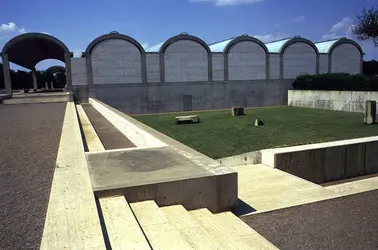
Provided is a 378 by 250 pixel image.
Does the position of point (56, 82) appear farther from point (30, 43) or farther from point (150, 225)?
point (150, 225)

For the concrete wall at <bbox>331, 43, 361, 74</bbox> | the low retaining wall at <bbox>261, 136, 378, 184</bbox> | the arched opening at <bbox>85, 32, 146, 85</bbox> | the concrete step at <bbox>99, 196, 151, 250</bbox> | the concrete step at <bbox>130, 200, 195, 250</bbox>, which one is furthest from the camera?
the concrete wall at <bbox>331, 43, 361, 74</bbox>

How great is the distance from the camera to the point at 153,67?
28672 mm

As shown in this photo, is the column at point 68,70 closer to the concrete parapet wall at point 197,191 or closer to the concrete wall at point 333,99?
the concrete wall at point 333,99

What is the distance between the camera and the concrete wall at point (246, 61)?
31.0 metres

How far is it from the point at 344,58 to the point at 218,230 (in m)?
35.4

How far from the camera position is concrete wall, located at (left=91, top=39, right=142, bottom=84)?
27438 millimetres

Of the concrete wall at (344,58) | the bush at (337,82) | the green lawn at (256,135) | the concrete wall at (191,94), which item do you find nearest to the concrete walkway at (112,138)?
the green lawn at (256,135)

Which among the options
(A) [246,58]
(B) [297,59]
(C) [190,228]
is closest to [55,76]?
(A) [246,58]

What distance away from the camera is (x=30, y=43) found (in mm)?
28484

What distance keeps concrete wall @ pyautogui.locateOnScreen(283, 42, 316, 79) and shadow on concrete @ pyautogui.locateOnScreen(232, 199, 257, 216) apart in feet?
97.5

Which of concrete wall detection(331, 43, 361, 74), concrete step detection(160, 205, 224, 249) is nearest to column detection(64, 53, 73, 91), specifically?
concrete step detection(160, 205, 224, 249)

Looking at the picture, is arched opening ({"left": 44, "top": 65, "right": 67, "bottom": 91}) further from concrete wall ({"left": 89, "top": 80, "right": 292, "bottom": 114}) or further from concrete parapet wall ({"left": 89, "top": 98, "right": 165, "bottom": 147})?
concrete parapet wall ({"left": 89, "top": 98, "right": 165, "bottom": 147})

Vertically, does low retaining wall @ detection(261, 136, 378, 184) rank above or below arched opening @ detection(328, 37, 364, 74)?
below

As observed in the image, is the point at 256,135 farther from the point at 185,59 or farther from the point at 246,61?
the point at 246,61
